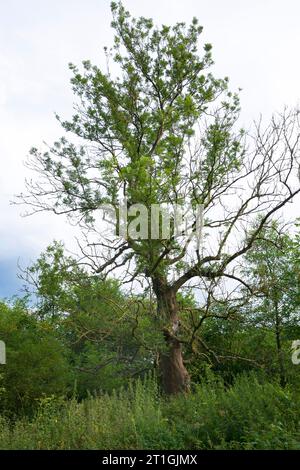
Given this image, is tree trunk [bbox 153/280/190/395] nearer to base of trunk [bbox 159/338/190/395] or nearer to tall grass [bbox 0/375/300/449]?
base of trunk [bbox 159/338/190/395]

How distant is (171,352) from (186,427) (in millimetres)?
9383

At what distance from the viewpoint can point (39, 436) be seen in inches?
368

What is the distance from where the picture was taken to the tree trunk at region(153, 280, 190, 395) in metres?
17.8

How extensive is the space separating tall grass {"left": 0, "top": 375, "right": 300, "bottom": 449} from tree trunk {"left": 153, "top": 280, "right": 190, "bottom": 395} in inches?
292

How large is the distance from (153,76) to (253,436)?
14129mm

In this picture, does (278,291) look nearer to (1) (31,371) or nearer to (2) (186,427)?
(1) (31,371)

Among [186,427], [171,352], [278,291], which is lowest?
[186,427]

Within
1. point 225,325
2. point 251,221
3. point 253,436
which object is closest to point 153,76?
point 251,221

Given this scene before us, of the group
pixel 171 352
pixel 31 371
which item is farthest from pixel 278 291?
pixel 31 371

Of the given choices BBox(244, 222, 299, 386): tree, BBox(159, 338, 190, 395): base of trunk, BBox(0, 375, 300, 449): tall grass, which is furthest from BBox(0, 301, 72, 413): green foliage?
BBox(0, 375, 300, 449): tall grass

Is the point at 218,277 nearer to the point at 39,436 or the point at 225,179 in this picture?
the point at 225,179

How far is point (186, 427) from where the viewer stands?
28.4ft

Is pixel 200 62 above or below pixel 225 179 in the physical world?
above
